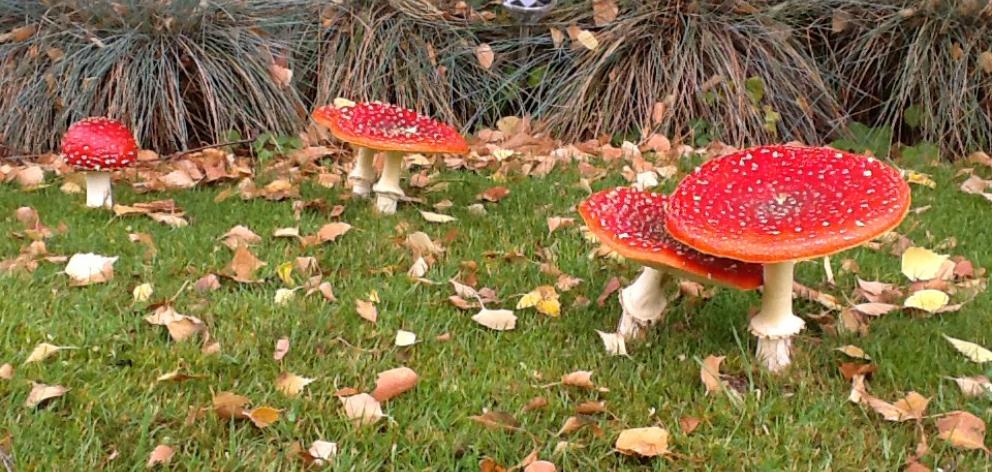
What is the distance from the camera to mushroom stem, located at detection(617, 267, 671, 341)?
3.06 m

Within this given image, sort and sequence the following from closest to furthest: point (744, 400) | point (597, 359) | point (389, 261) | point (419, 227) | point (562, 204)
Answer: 1. point (744, 400)
2. point (597, 359)
3. point (389, 261)
4. point (419, 227)
5. point (562, 204)

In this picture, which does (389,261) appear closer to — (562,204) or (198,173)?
(562,204)

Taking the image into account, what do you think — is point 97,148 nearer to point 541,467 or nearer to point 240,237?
point 240,237

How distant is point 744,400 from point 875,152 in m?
4.05

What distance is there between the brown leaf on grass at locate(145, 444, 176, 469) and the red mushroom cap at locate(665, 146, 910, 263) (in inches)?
54.6

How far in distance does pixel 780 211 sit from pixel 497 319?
40.1 inches

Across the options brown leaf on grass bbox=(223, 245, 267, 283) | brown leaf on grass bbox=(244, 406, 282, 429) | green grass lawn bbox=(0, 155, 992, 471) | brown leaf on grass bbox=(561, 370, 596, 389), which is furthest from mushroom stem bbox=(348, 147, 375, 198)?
brown leaf on grass bbox=(244, 406, 282, 429)

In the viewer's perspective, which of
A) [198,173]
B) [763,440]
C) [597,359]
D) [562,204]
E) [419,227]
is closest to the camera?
[763,440]

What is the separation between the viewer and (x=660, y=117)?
6363 mm

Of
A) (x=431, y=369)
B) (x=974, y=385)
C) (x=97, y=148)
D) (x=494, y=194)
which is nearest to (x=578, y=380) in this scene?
(x=431, y=369)

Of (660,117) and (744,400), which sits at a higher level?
(744,400)

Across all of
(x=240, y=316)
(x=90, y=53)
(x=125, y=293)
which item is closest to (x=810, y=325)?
(x=240, y=316)

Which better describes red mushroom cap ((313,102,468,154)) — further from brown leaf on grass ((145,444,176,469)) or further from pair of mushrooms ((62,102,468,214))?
brown leaf on grass ((145,444,176,469))

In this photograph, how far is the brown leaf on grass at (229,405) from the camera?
255 cm
